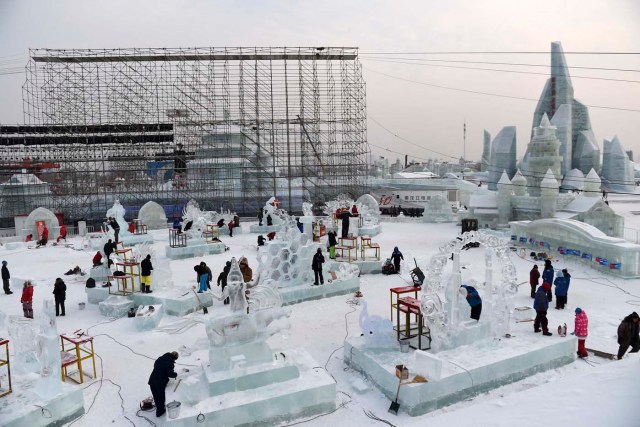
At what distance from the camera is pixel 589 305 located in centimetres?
1055

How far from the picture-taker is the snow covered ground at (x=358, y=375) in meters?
4.21

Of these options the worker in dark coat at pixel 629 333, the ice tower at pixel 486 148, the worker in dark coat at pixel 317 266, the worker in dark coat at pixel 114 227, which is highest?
the ice tower at pixel 486 148

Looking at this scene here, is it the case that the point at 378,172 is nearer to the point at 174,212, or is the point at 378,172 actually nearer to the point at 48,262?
the point at 174,212

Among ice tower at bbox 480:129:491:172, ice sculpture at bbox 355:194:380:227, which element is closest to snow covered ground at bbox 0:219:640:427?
ice sculpture at bbox 355:194:380:227

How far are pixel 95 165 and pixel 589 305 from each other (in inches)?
1027

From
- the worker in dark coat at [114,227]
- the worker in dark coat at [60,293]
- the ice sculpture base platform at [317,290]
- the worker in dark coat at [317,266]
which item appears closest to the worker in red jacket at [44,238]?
the worker in dark coat at [114,227]

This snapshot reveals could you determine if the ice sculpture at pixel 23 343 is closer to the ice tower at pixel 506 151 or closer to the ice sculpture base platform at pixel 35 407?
the ice sculpture base platform at pixel 35 407

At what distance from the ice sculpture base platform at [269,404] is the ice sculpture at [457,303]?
1.94 meters

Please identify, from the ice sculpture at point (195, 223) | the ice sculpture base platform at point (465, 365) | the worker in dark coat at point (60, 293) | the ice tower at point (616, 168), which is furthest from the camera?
the ice tower at point (616, 168)

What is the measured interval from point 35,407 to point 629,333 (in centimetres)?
847

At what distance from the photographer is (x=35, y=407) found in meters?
5.98

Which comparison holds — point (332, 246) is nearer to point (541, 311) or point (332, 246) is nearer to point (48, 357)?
point (541, 311)

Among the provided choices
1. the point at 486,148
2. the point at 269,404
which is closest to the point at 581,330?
the point at 269,404

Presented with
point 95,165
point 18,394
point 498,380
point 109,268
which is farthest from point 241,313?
point 95,165
